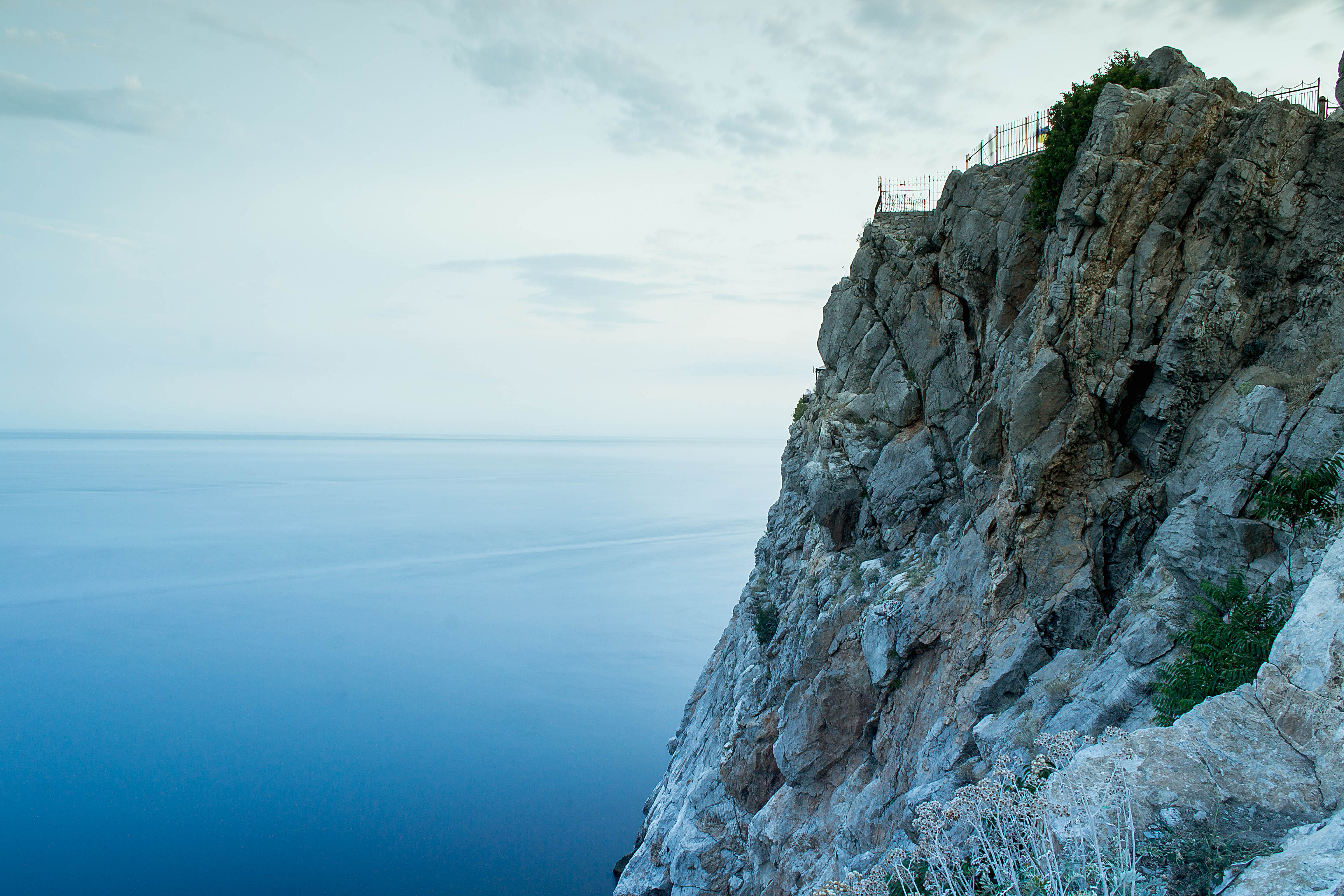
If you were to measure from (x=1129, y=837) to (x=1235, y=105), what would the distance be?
14092 mm

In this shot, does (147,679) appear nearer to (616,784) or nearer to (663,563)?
(616,784)

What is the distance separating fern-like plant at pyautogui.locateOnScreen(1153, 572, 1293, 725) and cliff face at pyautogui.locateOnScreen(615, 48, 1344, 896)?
27.3 inches

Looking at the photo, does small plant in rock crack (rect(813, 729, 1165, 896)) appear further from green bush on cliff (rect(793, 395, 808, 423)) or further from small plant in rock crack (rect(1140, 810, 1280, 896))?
green bush on cliff (rect(793, 395, 808, 423))

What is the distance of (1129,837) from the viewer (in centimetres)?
719

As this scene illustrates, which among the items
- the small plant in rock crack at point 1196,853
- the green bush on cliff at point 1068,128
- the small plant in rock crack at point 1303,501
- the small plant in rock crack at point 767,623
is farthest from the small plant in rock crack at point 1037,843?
the small plant in rock crack at point 767,623

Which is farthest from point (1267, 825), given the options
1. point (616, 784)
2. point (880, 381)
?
point (616, 784)

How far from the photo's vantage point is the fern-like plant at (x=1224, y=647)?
9555 mm

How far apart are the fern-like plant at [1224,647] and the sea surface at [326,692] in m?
36.5

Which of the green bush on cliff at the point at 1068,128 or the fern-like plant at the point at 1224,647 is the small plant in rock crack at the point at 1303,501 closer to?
the fern-like plant at the point at 1224,647

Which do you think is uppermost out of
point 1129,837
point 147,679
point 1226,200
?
point 1226,200

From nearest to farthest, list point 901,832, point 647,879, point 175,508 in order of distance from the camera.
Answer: point 901,832
point 647,879
point 175,508

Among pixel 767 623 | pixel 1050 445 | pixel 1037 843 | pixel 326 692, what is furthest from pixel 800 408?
pixel 326 692

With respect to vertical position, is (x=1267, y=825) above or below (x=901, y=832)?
above

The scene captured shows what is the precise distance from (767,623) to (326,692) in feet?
167
